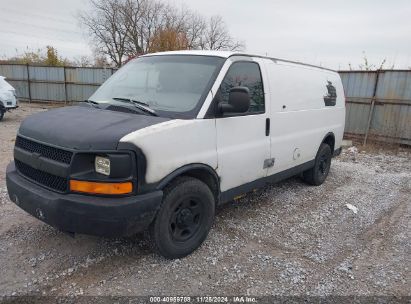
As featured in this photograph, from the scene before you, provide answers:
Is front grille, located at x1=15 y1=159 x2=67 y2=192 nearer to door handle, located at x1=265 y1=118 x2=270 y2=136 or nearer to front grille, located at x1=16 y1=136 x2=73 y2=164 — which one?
front grille, located at x1=16 y1=136 x2=73 y2=164

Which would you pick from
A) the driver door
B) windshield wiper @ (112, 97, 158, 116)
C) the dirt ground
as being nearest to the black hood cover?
windshield wiper @ (112, 97, 158, 116)

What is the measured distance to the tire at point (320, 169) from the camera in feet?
19.4

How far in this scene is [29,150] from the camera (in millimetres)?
3211

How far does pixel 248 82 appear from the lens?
13.2ft

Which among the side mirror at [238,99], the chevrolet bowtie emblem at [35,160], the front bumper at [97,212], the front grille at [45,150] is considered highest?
the side mirror at [238,99]

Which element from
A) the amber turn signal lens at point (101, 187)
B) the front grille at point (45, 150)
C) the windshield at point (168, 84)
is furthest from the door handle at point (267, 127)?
the front grille at point (45, 150)

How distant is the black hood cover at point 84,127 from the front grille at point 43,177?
0.99 feet

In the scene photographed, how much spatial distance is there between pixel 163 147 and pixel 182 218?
832mm

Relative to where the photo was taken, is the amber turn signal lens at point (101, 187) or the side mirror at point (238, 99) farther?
the side mirror at point (238, 99)

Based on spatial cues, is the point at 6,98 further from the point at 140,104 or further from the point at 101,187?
the point at 101,187

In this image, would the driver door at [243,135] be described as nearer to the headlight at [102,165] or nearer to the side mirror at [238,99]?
the side mirror at [238,99]

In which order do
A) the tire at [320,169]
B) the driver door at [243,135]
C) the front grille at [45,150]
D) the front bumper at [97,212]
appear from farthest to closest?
the tire at [320,169]
the driver door at [243,135]
the front grille at [45,150]
the front bumper at [97,212]

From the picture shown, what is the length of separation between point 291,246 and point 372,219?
1672 millimetres

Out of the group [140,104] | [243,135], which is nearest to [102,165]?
[140,104]
